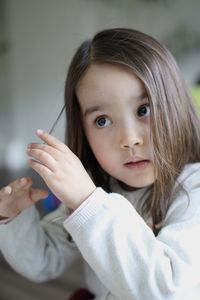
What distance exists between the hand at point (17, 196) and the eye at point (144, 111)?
0.20 meters

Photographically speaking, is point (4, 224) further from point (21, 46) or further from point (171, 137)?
point (21, 46)

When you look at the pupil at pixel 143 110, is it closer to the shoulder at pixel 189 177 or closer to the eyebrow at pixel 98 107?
the eyebrow at pixel 98 107

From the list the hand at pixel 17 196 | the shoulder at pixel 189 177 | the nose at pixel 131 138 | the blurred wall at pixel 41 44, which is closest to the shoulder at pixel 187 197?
the shoulder at pixel 189 177

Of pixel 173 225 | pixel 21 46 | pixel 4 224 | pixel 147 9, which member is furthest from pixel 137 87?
pixel 21 46

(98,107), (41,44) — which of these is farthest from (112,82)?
(41,44)

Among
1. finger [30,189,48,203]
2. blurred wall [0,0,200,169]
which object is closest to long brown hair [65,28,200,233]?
finger [30,189,48,203]

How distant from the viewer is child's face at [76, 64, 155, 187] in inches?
21.5

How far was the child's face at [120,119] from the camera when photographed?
545mm

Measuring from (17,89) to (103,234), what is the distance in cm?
277

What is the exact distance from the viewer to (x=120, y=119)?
21.7 inches

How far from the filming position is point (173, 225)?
1.71 feet

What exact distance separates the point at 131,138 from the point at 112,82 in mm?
84

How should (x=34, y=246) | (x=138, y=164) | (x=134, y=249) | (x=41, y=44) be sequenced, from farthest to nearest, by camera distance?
(x=41, y=44), (x=34, y=246), (x=138, y=164), (x=134, y=249)

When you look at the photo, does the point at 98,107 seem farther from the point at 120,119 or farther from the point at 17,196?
the point at 17,196
